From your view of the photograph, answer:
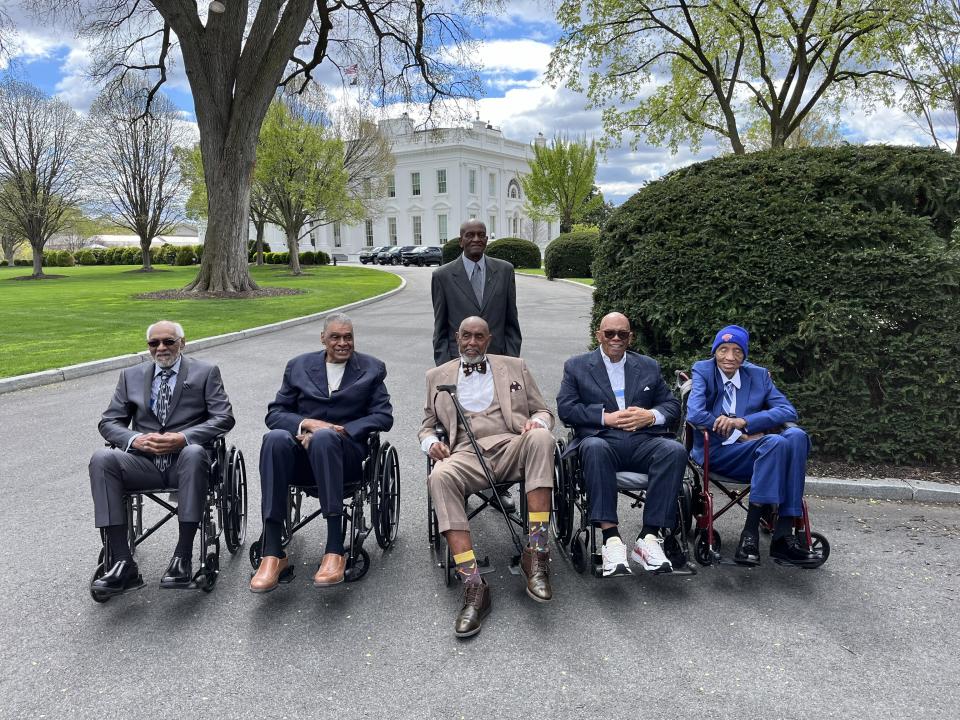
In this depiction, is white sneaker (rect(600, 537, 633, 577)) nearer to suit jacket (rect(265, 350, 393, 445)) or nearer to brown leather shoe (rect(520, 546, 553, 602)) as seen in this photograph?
brown leather shoe (rect(520, 546, 553, 602))

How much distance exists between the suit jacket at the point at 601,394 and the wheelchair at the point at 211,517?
1964 millimetres

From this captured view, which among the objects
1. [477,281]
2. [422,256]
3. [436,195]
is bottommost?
[422,256]

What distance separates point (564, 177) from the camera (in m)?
51.8

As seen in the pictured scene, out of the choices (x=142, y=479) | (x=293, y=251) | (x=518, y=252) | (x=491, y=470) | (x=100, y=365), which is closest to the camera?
(x=142, y=479)

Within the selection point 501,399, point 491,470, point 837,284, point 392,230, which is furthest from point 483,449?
point 392,230

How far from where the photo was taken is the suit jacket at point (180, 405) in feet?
13.0

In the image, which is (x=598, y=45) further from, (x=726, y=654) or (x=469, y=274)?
(x=726, y=654)

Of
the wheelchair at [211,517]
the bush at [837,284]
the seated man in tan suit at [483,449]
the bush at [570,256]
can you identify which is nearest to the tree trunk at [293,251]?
the bush at [570,256]

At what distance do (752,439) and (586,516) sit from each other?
3.48 feet

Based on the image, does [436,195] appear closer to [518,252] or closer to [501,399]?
[518,252]

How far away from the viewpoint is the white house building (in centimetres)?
6631

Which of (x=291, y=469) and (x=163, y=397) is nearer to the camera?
(x=291, y=469)

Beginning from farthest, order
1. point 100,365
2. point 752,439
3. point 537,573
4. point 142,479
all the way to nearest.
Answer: point 100,365 < point 752,439 < point 142,479 < point 537,573

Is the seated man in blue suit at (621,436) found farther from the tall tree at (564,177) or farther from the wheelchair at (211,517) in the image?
the tall tree at (564,177)
